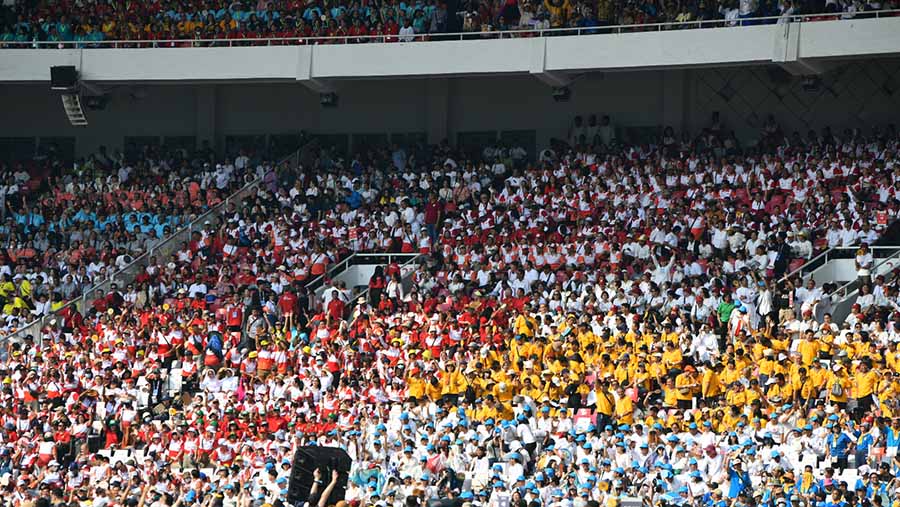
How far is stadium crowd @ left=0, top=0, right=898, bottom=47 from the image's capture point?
3262 centimetres

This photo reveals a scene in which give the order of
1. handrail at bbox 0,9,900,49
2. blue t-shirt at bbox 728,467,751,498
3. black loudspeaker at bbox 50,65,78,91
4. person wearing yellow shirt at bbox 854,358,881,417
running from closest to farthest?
blue t-shirt at bbox 728,467,751,498 < person wearing yellow shirt at bbox 854,358,881,417 < handrail at bbox 0,9,900,49 < black loudspeaker at bbox 50,65,78,91

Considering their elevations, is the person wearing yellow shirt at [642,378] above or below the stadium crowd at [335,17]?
below

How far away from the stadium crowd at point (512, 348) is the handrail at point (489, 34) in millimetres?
2224

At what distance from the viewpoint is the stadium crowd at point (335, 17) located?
32625mm

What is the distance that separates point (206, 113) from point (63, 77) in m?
5.19

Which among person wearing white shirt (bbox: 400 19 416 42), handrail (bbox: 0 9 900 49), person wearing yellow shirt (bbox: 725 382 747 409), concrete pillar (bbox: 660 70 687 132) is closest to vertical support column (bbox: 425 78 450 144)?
handrail (bbox: 0 9 900 49)

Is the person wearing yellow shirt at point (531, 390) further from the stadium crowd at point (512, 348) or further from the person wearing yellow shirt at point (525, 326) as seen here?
the person wearing yellow shirt at point (525, 326)

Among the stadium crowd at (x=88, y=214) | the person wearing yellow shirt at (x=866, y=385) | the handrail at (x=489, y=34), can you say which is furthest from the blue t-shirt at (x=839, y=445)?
the stadium crowd at (x=88, y=214)

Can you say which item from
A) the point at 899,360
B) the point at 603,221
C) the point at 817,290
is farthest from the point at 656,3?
the point at 899,360

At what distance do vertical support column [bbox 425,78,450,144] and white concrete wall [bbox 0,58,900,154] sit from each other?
21 millimetres

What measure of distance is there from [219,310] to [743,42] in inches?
391

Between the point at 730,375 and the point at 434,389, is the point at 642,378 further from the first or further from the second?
the point at 434,389

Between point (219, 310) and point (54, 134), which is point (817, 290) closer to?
point (219, 310)

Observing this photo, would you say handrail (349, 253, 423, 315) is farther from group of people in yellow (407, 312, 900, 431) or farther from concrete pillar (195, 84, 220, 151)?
concrete pillar (195, 84, 220, 151)
